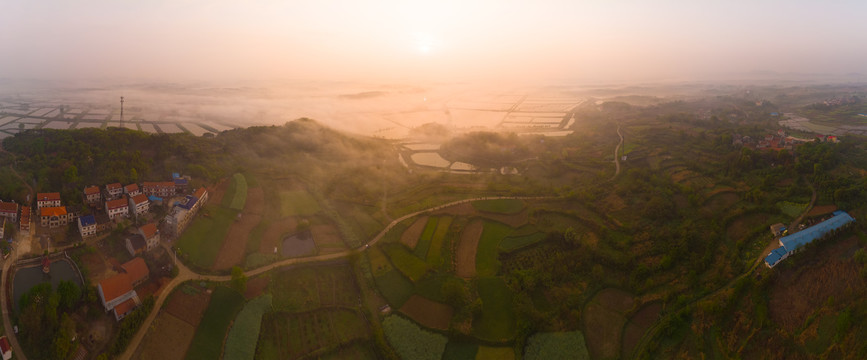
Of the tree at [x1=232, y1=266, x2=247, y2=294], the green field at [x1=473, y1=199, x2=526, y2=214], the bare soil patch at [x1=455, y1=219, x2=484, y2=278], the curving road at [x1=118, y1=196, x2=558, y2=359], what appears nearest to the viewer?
the curving road at [x1=118, y1=196, x2=558, y2=359]

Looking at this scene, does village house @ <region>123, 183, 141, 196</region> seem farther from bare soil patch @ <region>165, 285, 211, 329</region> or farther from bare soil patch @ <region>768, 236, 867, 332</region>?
bare soil patch @ <region>768, 236, 867, 332</region>

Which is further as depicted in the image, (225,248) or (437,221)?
(437,221)

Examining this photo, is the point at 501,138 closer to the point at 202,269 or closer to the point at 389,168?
the point at 389,168

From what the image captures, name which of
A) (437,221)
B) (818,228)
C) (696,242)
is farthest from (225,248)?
(818,228)

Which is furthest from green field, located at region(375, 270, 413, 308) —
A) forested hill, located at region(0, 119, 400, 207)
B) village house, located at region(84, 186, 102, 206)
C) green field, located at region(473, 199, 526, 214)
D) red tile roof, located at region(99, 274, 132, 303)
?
village house, located at region(84, 186, 102, 206)

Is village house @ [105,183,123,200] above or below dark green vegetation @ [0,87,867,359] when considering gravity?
above
